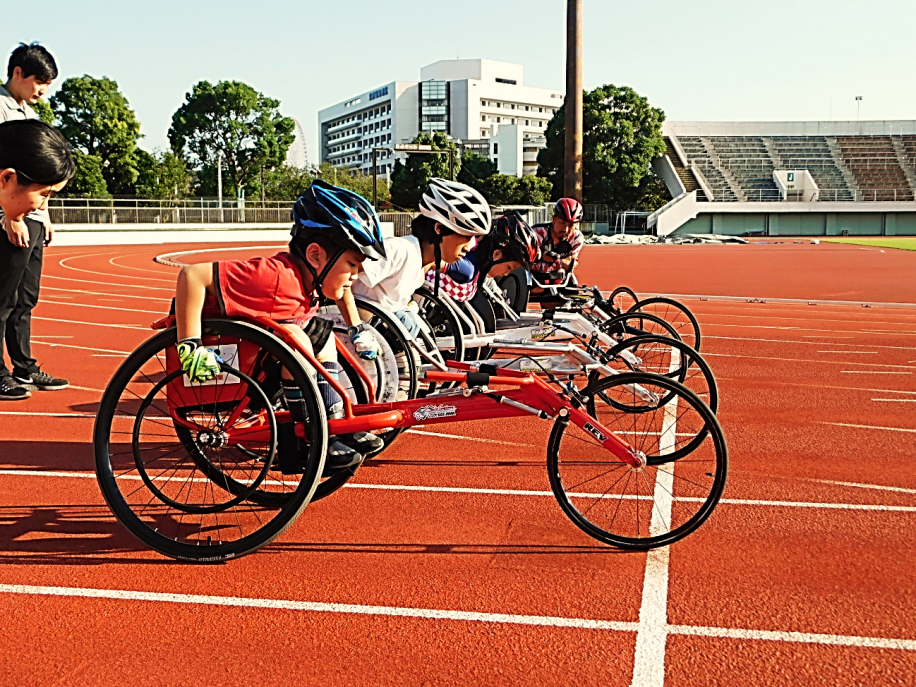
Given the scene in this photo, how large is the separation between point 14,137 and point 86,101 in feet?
169

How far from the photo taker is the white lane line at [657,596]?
8.52 ft

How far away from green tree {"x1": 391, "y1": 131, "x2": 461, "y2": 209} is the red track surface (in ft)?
209

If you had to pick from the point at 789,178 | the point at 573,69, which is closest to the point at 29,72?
the point at 573,69

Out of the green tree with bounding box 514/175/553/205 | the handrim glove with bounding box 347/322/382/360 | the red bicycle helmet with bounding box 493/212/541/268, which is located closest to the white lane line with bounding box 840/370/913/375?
the red bicycle helmet with bounding box 493/212/541/268

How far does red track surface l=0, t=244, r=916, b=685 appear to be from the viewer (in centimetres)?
263

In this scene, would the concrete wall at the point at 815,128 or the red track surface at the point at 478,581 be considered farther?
the concrete wall at the point at 815,128

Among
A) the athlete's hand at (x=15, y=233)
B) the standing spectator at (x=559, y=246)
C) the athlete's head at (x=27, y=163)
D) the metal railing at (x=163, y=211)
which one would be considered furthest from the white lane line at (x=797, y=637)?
the metal railing at (x=163, y=211)

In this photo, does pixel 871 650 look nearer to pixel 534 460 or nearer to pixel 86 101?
pixel 534 460

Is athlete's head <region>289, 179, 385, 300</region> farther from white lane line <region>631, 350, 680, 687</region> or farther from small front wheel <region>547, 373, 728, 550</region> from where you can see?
white lane line <region>631, 350, 680, 687</region>

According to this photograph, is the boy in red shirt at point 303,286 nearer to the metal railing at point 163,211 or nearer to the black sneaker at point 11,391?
the black sneaker at point 11,391

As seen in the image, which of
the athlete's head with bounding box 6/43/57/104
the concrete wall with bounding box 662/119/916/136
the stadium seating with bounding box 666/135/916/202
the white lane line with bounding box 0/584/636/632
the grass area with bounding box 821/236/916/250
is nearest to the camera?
the white lane line with bounding box 0/584/636/632

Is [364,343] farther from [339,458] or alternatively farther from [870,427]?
[870,427]

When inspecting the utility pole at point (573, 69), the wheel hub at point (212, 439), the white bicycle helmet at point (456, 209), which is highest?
the utility pole at point (573, 69)

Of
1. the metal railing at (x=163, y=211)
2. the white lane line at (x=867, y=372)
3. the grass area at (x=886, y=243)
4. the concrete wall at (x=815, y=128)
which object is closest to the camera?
the white lane line at (x=867, y=372)
